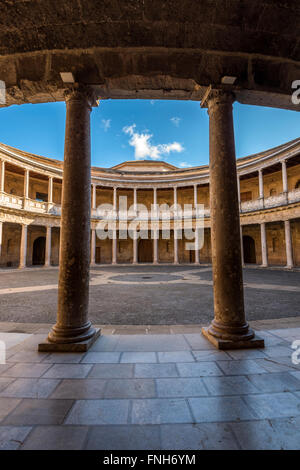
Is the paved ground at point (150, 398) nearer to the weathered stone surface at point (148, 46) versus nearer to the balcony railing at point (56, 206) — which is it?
the weathered stone surface at point (148, 46)

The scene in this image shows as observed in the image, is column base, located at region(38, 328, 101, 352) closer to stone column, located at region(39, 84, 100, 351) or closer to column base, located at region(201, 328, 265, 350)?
stone column, located at region(39, 84, 100, 351)

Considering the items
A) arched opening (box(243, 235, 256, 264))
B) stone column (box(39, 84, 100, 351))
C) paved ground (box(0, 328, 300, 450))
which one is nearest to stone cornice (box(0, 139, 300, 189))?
arched opening (box(243, 235, 256, 264))

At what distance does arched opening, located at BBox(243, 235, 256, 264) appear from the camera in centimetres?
2659

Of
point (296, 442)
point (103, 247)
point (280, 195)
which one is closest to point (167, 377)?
point (296, 442)

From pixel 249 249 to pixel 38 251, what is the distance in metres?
26.0

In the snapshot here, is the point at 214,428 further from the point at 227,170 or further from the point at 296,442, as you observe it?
the point at 227,170

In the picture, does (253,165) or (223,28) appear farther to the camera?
(253,165)

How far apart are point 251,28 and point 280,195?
19.1 meters

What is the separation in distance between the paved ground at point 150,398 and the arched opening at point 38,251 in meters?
25.6

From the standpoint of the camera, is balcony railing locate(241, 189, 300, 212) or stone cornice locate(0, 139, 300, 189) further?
stone cornice locate(0, 139, 300, 189)

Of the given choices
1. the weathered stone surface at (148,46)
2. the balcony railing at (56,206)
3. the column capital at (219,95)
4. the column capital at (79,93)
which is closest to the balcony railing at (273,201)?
the balcony railing at (56,206)

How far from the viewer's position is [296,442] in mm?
1777

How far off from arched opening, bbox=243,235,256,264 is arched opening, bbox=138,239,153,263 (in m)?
12.3

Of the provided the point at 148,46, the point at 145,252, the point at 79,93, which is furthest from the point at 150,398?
the point at 145,252
